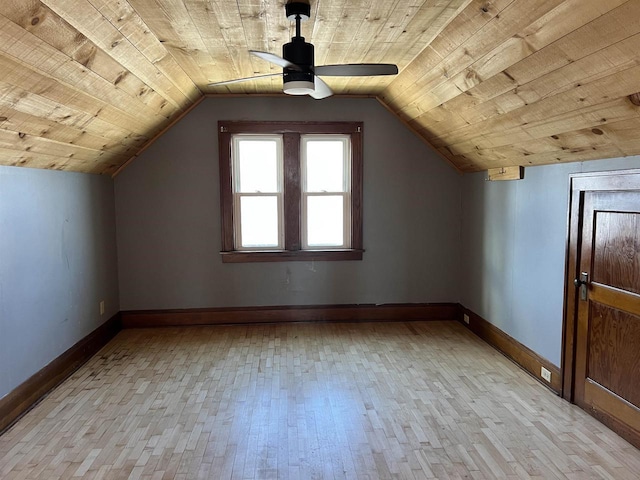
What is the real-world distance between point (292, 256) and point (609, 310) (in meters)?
3.20

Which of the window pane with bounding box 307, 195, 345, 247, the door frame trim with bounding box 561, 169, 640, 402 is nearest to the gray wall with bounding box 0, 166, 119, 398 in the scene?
the window pane with bounding box 307, 195, 345, 247

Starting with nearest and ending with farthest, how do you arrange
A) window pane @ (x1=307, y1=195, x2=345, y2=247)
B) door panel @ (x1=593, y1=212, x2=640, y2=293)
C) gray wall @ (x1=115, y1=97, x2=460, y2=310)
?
1. door panel @ (x1=593, y1=212, x2=640, y2=293)
2. gray wall @ (x1=115, y1=97, x2=460, y2=310)
3. window pane @ (x1=307, y1=195, x2=345, y2=247)

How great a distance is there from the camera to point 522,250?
4.15m

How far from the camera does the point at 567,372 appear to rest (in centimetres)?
346

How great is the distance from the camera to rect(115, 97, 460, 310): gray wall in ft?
17.1

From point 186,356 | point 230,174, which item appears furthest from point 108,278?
point 230,174

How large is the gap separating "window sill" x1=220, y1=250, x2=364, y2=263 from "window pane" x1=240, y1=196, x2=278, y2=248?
14 cm

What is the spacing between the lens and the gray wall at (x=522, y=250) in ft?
11.8

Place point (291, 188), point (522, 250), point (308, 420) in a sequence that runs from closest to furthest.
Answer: point (308, 420) < point (522, 250) < point (291, 188)

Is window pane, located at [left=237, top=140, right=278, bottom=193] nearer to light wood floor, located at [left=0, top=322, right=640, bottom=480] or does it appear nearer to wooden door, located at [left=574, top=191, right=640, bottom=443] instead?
light wood floor, located at [left=0, top=322, right=640, bottom=480]

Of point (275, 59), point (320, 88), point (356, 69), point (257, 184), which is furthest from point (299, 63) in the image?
point (257, 184)

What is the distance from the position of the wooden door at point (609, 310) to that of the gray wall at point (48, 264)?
3.98 m

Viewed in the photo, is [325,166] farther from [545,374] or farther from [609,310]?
[609,310]

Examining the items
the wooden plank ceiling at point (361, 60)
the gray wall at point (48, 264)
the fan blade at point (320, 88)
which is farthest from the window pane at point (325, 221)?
the gray wall at point (48, 264)
